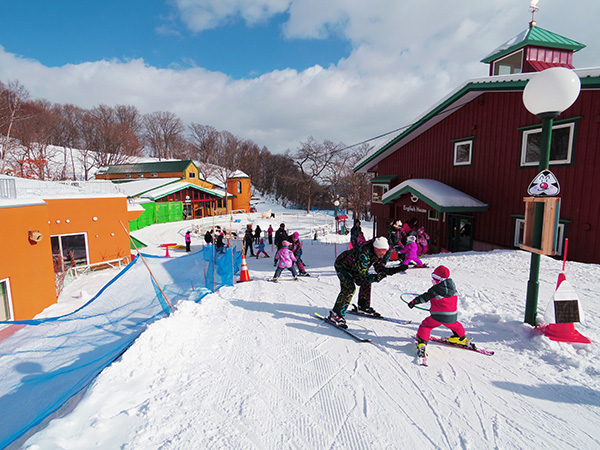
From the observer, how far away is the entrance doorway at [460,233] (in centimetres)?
1129

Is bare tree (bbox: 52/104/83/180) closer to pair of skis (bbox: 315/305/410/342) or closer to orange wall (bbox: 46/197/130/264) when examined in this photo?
orange wall (bbox: 46/197/130/264)

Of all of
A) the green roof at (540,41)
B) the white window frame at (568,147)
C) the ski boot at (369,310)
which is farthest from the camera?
the green roof at (540,41)

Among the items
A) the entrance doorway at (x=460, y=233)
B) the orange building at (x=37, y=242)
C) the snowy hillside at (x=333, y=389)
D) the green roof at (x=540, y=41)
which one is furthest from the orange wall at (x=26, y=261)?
the green roof at (x=540, y=41)

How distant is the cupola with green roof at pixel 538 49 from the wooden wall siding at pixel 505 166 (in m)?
2.99

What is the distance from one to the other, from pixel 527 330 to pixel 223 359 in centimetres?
424

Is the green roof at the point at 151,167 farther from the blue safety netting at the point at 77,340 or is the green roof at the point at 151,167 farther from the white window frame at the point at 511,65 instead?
the blue safety netting at the point at 77,340

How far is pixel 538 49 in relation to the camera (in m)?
11.3

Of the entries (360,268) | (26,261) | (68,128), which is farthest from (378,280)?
(68,128)

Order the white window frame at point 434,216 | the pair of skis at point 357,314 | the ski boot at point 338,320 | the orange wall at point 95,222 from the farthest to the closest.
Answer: the orange wall at point 95,222 → the white window frame at point 434,216 → the ski boot at point 338,320 → the pair of skis at point 357,314

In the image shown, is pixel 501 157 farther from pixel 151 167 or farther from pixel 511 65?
pixel 151 167

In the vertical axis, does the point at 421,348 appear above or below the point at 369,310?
above

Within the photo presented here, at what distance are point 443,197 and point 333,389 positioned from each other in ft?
30.1

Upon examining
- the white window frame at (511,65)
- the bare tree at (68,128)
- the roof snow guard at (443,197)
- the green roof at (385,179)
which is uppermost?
the bare tree at (68,128)

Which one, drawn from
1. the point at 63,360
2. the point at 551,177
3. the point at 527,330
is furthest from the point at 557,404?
the point at 63,360
